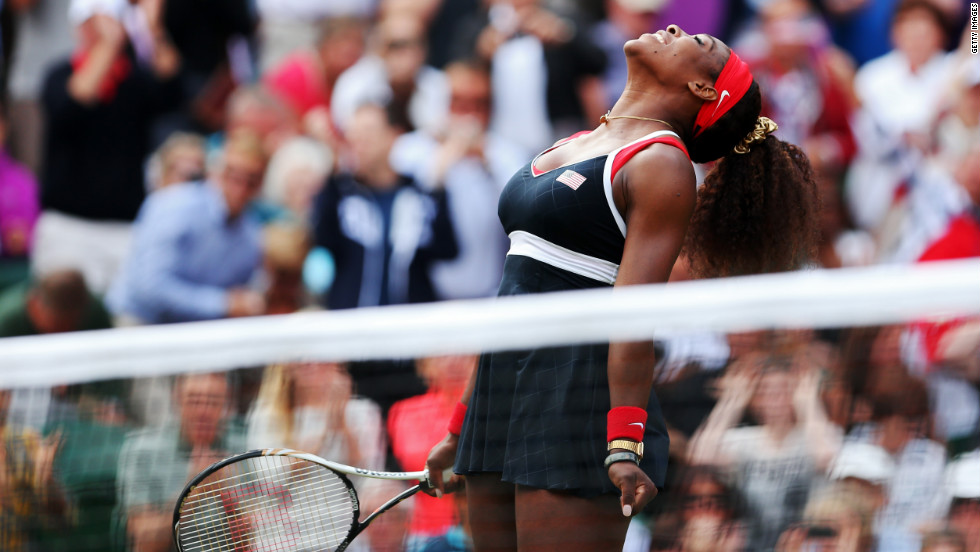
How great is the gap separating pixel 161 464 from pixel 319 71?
403cm

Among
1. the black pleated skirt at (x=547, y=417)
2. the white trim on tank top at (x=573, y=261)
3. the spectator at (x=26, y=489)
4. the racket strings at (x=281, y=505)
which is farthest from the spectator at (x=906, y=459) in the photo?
the spectator at (x=26, y=489)

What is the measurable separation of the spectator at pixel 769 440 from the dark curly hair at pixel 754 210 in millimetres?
371

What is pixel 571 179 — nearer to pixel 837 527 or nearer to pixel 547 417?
pixel 547 417

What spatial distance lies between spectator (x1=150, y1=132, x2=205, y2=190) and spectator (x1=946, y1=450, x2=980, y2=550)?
4.60m

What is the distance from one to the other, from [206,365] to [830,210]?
3661mm

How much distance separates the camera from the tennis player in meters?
2.71

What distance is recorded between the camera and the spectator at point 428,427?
137 inches

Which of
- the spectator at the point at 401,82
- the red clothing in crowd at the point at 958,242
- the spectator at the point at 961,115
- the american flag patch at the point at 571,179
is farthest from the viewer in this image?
the spectator at the point at 401,82

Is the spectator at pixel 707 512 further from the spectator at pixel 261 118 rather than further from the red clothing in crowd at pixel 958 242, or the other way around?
the spectator at pixel 261 118

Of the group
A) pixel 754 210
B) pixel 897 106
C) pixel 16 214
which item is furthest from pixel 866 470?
pixel 16 214

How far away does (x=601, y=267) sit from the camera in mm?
2863

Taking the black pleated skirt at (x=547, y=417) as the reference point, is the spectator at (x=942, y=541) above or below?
below

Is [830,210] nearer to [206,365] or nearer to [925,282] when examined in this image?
[925,282]

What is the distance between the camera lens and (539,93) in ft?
20.7
